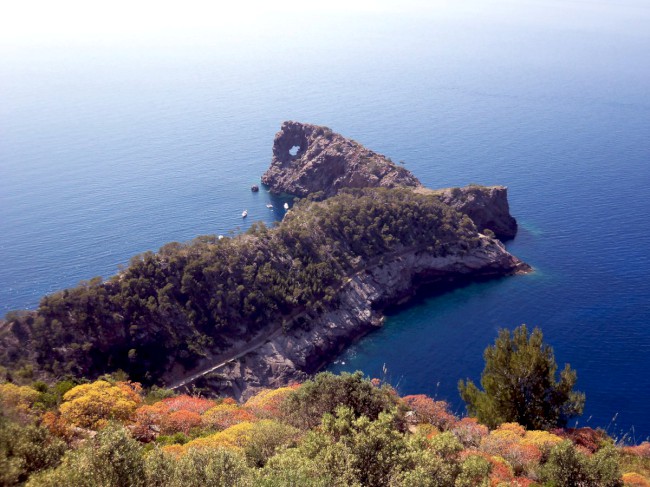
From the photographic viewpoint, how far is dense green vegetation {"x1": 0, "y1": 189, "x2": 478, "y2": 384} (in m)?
54.2

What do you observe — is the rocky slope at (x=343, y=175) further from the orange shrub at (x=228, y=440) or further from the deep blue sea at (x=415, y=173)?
the orange shrub at (x=228, y=440)

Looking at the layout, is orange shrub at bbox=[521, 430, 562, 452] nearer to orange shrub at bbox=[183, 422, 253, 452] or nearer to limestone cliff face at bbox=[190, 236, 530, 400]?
orange shrub at bbox=[183, 422, 253, 452]

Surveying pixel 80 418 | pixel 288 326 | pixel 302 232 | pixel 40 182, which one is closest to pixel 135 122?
pixel 40 182

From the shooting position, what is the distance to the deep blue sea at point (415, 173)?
216ft

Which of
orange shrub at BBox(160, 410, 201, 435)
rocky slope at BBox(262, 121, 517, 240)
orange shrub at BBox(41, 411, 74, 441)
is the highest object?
rocky slope at BBox(262, 121, 517, 240)

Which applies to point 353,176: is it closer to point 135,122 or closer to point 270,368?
point 270,368

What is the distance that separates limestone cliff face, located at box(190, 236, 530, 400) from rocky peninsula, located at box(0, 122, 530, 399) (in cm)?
15

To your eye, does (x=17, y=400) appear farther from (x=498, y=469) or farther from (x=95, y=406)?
(x=498, y=469)

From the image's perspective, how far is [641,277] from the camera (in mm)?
77438

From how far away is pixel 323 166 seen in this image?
107562mm

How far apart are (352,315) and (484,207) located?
35.2 metres

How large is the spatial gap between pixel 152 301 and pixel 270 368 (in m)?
14.8

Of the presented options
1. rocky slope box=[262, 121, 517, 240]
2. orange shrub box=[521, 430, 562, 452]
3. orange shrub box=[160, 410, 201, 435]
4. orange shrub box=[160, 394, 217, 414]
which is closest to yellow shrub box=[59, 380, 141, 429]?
orange shrub box=[160, 410, 201, 435]

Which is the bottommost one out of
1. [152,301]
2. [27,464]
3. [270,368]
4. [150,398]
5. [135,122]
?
[270,368]
